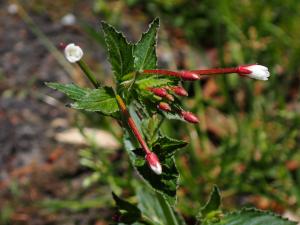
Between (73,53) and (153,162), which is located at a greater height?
(73,53)

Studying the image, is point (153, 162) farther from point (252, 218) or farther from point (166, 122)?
point (166, 122)

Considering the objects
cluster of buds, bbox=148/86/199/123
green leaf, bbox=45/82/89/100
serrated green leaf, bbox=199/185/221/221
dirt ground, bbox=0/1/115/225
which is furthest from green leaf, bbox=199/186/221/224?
dirt ground, bbox=0/1/115/225

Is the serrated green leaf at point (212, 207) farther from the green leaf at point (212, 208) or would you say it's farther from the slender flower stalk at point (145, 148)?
the slender flower stalk at point (145, 148)

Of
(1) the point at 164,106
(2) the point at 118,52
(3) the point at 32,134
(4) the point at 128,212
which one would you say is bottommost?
(4) the point at 128,212

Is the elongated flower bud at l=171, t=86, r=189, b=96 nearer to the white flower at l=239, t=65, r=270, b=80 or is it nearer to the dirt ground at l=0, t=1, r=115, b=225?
the white flower at l=239, t=65, r=270, b=80

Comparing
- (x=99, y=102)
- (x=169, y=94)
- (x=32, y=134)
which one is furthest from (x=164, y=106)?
(x=32, y=134)
